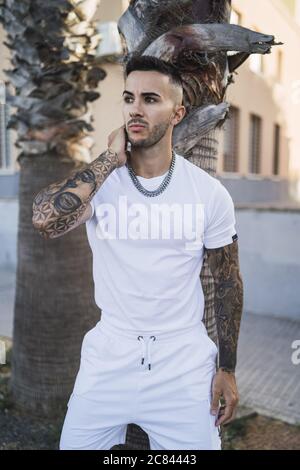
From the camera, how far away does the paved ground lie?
478 cm

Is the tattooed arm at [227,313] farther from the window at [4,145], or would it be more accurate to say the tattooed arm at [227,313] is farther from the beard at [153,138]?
the window at [4,145]

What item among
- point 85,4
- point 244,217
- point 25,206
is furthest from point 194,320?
point 244,217

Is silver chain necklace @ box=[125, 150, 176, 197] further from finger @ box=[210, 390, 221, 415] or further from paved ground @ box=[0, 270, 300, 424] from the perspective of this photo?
paved ground @ box=[0, 270, 300, 424]

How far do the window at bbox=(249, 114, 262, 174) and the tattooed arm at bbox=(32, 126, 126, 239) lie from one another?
1742 cm

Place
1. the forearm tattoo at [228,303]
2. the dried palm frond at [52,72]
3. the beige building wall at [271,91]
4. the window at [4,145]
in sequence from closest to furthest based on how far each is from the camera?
the forearm tattoo at [228,303]
the dried palm frond at [52,72]
the window at [4,145]
the beige building wall at [271,91]

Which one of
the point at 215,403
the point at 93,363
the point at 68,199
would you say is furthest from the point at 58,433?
the point at 68,199

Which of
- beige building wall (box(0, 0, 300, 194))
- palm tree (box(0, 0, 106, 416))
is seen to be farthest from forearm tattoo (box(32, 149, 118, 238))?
beige building wall (box(0, 0, 300, 194))

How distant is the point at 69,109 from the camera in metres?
3.81

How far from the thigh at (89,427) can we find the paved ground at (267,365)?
9.19ft

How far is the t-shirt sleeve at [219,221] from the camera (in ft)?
7.30

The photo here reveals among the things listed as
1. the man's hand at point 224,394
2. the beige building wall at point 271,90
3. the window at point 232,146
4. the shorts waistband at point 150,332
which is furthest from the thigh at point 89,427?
the window at point 232,146

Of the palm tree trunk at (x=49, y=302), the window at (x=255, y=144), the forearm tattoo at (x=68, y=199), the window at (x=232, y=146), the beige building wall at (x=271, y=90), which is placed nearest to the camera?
the forearm tattoo at (x=68, y=199)

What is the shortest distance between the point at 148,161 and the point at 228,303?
86cm
